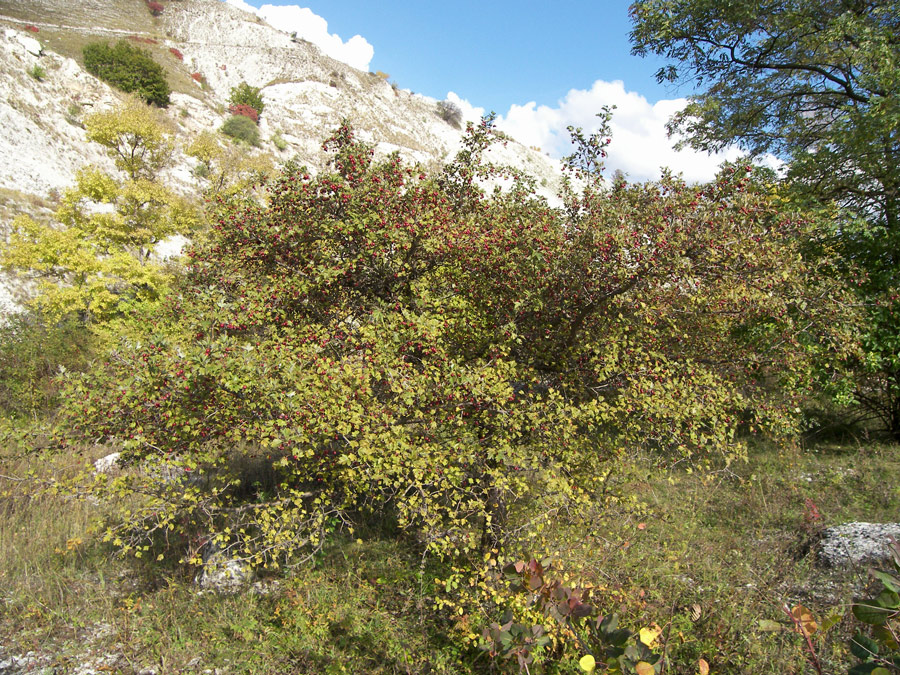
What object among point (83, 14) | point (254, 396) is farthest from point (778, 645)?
point (83, 14)

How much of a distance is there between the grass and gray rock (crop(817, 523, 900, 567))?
191 mm

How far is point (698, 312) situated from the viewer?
19.7 feet

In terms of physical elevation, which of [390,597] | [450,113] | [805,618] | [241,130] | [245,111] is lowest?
[390,597]

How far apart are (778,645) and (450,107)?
7010cm

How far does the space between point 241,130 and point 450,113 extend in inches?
1281

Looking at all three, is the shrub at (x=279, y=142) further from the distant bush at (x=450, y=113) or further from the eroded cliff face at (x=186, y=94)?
the distant bush at (x=450, y=113)

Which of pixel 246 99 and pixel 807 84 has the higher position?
pixel 246 99

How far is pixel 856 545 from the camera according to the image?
5484 millimetres

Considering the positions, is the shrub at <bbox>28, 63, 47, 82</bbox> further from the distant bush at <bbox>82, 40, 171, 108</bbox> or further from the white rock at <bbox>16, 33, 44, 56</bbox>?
the distant bush at <bbox>82, 40, 171, 108</bbox>

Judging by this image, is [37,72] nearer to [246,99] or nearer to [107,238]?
[246,99]

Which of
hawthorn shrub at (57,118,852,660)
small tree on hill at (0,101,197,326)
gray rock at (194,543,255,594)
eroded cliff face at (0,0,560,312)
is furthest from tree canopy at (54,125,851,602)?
eroded cliff face at (0,0,560,312)

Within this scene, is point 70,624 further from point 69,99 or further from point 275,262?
point 69,99

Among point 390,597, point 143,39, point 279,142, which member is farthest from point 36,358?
point 143,39

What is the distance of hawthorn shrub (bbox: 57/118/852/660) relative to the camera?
4.33 meters
